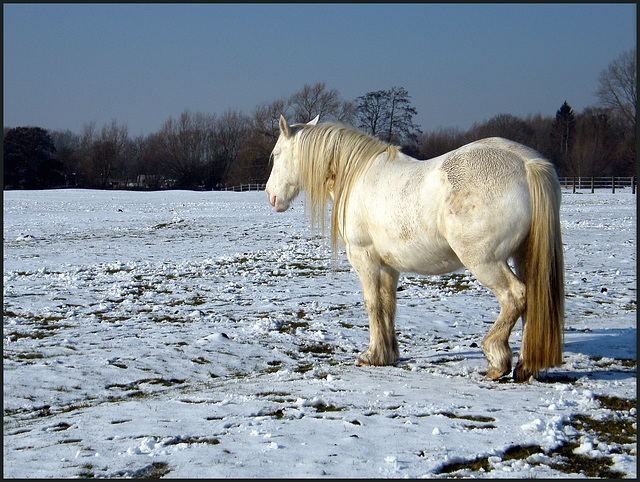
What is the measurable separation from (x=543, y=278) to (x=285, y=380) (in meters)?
Result: 2.13

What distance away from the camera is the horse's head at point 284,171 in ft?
18.7

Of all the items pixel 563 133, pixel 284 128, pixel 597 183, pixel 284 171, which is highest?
pixel 563 133

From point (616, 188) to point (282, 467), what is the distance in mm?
46797

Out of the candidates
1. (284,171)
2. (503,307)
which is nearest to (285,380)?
(503,307)

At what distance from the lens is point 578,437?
310cm

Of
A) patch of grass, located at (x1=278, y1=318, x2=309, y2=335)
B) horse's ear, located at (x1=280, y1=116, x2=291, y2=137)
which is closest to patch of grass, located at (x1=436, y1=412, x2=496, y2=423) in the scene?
patch of grass, located at (x1=278, y1=318, x2=309, y2=335)

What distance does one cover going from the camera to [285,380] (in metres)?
4.58

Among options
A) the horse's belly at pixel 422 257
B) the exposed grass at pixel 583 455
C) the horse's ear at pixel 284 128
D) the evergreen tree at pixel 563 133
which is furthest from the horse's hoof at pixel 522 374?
the evergreen tree at pixel 563 133

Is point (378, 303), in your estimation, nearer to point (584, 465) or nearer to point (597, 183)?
point (584, 465)

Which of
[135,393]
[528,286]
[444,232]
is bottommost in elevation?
[135,393]

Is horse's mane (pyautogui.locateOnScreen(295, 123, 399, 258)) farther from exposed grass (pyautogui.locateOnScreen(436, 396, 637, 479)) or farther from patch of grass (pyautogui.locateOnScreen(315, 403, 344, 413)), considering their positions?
exposed grass (pyautogui.locateOnScreen(436, 396, 637, 479))

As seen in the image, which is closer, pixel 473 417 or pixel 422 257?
pixel 473 417

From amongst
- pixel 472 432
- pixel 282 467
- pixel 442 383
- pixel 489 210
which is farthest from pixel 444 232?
pixel 282 467

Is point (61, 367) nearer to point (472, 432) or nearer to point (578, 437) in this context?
point (472, 432)
